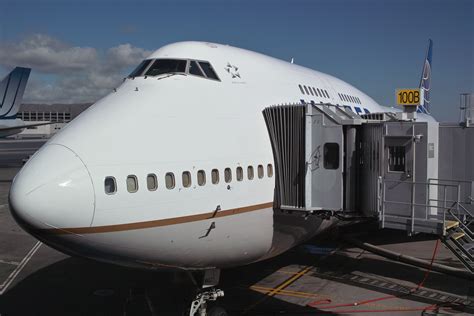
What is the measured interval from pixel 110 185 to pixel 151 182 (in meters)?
0.72

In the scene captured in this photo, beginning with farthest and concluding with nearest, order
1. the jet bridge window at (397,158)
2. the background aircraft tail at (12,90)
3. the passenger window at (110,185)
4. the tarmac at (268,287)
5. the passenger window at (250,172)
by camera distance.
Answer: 1. the background aircraft tail at (12,90)
2. the tarmac at (268,287)
3. the jet bridge window at (397,158)
4. the passenger window at (250,172)
5. the passenger window at (110,185)

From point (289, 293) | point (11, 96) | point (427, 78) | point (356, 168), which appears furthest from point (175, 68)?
point (11, 96)

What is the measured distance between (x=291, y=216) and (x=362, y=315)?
394 centimetres

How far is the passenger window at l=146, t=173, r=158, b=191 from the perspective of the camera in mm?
8180

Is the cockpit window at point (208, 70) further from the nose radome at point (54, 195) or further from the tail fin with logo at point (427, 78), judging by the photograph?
the tail fin with logo at point (427, 78)

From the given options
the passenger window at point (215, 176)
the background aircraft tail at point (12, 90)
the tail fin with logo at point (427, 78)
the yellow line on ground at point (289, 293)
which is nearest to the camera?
the passenger window at point (215, 176)

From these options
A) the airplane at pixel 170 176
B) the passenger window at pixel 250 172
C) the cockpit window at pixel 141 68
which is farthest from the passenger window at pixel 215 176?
the cockpit window at pixel 141 68

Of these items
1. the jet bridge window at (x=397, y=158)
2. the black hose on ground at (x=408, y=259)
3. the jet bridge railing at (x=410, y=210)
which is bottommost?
the black hose on ground at (x=408, y=259)

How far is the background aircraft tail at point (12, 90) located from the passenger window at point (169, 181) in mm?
55004

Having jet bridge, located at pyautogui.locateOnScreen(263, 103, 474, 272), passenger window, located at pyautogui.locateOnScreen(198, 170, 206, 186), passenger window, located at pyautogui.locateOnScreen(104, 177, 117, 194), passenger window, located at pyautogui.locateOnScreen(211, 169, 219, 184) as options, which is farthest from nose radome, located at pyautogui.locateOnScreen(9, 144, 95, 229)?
jet bridge, located at pyautogui.locateOnScreen(263, 103, 474, 272)

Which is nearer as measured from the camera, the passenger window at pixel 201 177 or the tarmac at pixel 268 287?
the passenger window at pixel 201 177

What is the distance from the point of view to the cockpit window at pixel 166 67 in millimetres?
10359

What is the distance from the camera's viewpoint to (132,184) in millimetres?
8008

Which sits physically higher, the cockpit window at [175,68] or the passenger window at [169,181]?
the cockpit window at [175,68]
